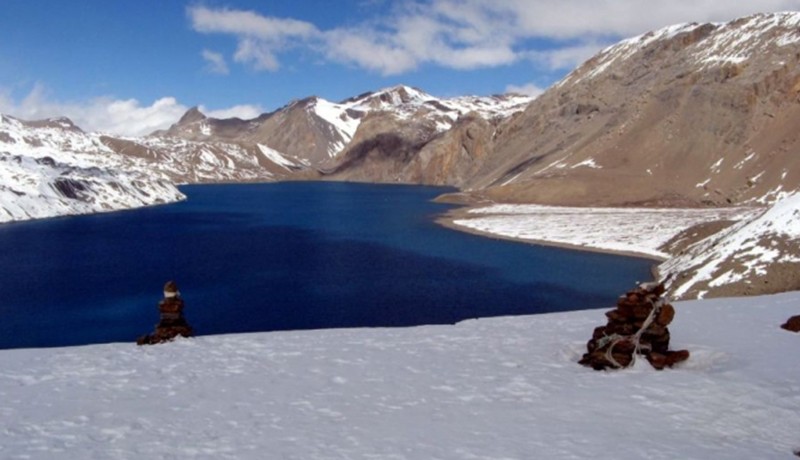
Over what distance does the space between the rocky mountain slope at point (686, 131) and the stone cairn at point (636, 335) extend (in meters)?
95.2

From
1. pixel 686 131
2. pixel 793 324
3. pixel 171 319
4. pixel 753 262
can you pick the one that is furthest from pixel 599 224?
pixel 171 319

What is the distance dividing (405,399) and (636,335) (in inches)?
186

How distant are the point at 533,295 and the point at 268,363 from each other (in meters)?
36.8

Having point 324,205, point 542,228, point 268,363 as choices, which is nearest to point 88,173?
point 324,205

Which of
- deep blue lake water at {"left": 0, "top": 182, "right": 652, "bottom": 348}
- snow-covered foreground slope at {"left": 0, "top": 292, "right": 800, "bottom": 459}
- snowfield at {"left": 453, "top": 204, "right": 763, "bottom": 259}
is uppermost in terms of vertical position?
snowfield at {"left": 453, "top": 204, "right": 763, "bottom": 259}

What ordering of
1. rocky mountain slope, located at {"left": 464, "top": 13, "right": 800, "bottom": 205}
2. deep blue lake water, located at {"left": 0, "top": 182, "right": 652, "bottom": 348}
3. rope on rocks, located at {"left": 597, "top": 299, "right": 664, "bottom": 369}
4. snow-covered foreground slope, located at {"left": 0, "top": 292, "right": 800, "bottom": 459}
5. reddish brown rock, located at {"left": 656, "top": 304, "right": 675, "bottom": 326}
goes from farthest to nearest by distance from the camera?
rocky mountain slope, located at {"left": 464, "top": 13, "right": 800, "bottom": 205} < deep blue lake water, located at {"left": 0, "top": 182, "right": 652, "bottom": 348} < reddish brown rock, located at {"left": 656, "top": 304, "right": 675, "bottom": 326} < rope on rocks, located at {"left": 597, "top": 299, "right": 664, "bottom": 369} < snow-covered foreground slope, located at {"left": 0, "top": 292, "right": 800, "bottom": 459}

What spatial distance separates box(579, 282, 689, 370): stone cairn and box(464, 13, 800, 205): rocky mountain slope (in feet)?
312

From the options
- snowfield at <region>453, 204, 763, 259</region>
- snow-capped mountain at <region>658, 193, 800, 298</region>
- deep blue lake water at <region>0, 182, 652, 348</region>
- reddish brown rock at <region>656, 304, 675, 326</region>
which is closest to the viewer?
reddish brown rock at <region>656, 304, 675, 326</region>

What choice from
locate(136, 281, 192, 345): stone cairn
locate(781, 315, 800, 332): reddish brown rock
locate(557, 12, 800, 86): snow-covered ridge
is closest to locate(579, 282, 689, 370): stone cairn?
locate(781, 315, 800, 332): reddish brown rock

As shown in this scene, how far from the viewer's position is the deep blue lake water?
41156 mm

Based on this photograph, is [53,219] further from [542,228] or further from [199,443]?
[199,443]

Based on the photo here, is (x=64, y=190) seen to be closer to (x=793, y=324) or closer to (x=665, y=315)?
(x=665, y=315)

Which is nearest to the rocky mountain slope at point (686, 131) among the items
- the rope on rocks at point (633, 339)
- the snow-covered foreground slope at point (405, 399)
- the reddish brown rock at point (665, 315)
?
the reddish brown rock at point (665, 315)

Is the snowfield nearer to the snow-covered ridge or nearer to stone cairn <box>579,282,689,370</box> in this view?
stone cairn <box>579,282,689,370</box>
